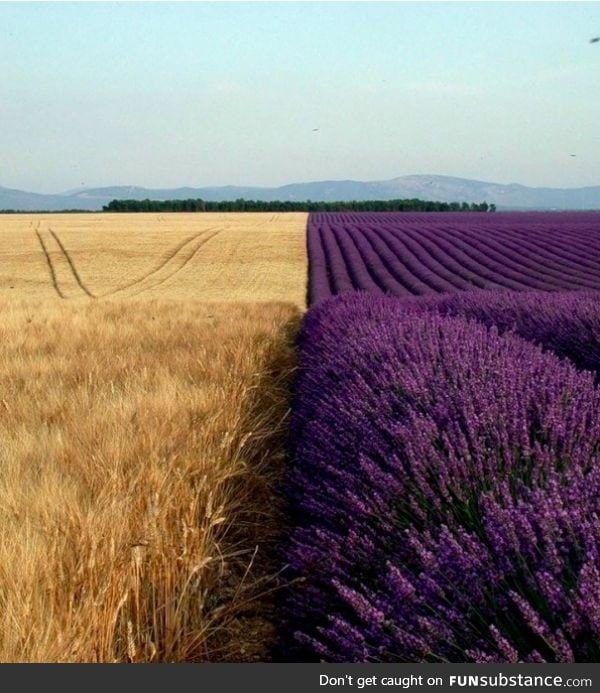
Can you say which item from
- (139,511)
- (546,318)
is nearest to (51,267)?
(546,318)

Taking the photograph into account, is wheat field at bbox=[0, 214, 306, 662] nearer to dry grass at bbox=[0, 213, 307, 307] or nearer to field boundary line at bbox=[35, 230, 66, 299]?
dry grass at bbox=[0, 213, 307, 307]

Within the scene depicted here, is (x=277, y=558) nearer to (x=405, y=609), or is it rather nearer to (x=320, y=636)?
(x=320, y=636)

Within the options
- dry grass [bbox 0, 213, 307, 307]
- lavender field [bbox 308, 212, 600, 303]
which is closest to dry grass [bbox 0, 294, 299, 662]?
lavender field [bbox 308, 212, 600, 303]

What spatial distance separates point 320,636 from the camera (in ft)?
6.57

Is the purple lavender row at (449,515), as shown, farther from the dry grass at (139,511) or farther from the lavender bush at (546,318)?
the lavender bush at (546,318)

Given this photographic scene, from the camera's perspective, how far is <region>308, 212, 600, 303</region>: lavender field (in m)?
18.5

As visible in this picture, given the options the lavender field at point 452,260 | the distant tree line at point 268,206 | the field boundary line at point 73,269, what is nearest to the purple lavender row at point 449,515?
the lavender field at point 452,260

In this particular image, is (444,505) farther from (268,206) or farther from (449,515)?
(268,206)

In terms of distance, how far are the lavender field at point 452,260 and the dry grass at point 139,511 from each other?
10442 millimetres

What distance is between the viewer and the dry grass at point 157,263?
2297 centimetres

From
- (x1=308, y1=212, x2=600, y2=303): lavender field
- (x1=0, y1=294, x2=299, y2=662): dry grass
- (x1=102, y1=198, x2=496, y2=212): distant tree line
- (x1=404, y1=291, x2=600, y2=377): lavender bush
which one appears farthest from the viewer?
(x1=102, y1=198, x2=496, y2=212): distant tree line

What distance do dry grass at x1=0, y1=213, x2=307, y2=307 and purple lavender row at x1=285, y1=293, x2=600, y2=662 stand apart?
590 inches

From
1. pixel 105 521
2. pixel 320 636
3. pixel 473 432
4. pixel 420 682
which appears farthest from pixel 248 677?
pixel 473 432

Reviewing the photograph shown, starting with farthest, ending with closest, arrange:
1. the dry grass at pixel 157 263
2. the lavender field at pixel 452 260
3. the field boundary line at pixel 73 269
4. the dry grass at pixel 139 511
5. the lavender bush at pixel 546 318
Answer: the field boundary line at pixel 73 269, the dry grass at pixel 157 263, the lavender field at pixel 452 260, the lavender bush at pixel 546 318, the dry grass at pixel 139 511
